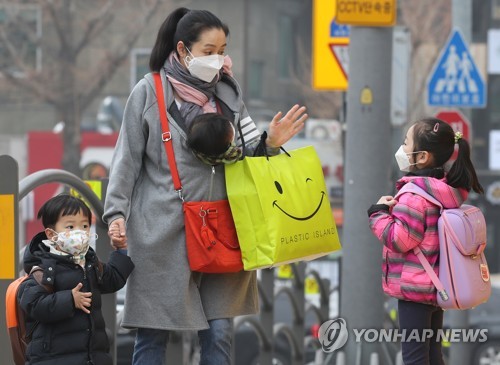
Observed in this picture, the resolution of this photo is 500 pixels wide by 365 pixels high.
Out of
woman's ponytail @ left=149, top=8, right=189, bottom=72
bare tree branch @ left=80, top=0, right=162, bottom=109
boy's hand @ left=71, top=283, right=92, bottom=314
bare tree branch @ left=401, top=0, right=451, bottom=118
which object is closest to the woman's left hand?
woman's ponytail @ left=149, top=8, right=189, bottom=72

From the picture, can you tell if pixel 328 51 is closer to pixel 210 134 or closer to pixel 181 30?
pixel 181 30

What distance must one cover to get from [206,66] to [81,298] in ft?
3.66

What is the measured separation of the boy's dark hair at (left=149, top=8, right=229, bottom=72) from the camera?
4941 mm

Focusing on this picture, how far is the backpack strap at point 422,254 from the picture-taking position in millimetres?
4949

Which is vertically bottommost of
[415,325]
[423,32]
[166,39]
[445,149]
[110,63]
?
[415,325]

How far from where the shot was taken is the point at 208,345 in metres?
4.91

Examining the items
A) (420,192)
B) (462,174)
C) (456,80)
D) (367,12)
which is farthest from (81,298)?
(456,80)

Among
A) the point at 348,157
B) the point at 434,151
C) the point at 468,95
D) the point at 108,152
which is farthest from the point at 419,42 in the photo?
the point at 434,151

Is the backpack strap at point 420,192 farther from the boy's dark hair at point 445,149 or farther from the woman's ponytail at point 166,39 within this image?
the woman's ponytail at point 166,39

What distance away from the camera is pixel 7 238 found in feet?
14.5

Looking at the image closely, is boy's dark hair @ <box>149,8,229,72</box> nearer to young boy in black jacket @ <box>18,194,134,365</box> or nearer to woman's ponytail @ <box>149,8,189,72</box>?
woman's ponytail @ <box>149,8,189,72</box>

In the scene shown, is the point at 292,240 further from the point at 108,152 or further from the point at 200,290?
the point at 108,152

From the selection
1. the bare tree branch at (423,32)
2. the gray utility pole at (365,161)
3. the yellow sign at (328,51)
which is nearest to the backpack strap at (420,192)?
the gray utility pole at (365,161)

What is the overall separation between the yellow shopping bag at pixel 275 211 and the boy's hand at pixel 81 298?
70cm
